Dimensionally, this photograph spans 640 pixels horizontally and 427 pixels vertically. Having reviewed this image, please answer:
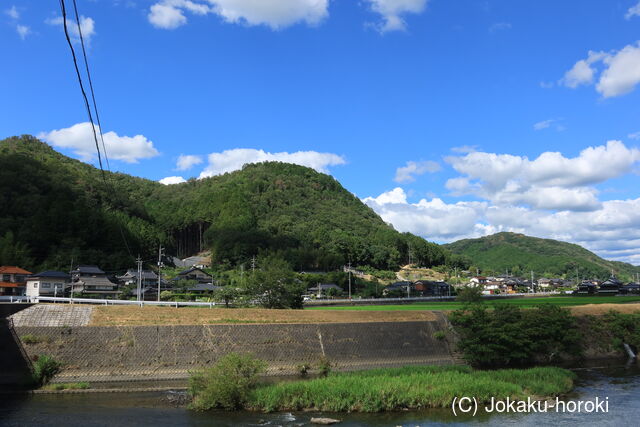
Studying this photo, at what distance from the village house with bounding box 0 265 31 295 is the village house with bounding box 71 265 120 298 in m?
5.73

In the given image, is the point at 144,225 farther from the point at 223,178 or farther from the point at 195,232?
the point at 223,178

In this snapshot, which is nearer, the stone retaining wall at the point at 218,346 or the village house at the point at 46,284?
the stone retaining wall at the point at 218,346

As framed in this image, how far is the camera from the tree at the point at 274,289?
45.6 meters

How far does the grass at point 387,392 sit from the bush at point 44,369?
42.2ft

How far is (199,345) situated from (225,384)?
36.3ft

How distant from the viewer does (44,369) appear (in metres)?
27.4

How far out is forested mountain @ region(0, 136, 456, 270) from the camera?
271 feet

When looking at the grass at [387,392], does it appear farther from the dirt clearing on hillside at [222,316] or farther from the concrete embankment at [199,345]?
the dirt clearing on hillside at [222,316]

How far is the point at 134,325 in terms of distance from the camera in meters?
32.3

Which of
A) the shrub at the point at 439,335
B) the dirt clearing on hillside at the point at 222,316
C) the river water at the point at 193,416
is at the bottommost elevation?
the river water at the point at 193,416

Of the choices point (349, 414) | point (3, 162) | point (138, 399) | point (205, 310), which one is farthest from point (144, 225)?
point (349, 414)

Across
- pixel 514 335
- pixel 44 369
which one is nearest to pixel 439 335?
pixel 514 335

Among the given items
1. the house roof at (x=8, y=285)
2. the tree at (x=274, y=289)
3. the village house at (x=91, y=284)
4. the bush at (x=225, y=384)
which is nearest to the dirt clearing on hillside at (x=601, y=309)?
the tree at (x=274, y=289)

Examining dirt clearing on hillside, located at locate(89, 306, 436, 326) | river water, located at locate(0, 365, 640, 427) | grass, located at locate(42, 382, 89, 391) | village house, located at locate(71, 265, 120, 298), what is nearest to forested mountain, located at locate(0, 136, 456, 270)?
village house, located at locate(71, 265, 120, 298)
